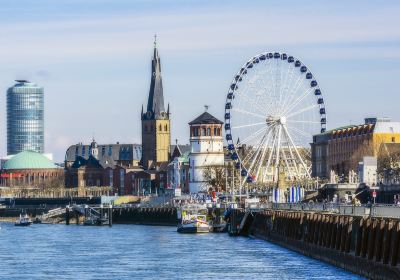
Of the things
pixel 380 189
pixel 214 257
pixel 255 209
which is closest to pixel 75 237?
pixel 255 209

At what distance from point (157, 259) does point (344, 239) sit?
23.5m

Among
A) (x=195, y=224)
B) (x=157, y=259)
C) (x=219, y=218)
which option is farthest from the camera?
(x=219, y=218)

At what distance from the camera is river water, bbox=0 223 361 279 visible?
292ft

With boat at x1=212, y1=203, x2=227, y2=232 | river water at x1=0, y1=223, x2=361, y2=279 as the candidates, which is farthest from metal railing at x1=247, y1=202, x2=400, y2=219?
boat at x1=212, y1=203, x2=227, y2=232

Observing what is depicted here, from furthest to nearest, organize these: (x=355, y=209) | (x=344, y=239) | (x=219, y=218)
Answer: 1. (x=219, y=218)
2. (x=355, y=209)
3. (x=344, y=239)

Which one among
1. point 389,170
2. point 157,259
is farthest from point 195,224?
point 157,259

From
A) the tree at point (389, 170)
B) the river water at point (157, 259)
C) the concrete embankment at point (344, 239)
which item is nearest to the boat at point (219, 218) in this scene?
the river water at point (157, 259)

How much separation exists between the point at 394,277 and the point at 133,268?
29.6 meters

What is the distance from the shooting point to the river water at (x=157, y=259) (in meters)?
88.9

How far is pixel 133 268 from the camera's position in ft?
313

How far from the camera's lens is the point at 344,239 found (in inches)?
3319

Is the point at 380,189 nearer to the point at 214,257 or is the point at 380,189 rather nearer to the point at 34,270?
the point at 214,257

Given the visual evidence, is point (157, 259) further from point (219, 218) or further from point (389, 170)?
point (389, 170)

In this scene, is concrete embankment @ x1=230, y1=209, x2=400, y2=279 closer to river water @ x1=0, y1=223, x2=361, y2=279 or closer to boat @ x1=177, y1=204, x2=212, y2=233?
river water @ x1=0, y1=223, x2=361, y2=279
